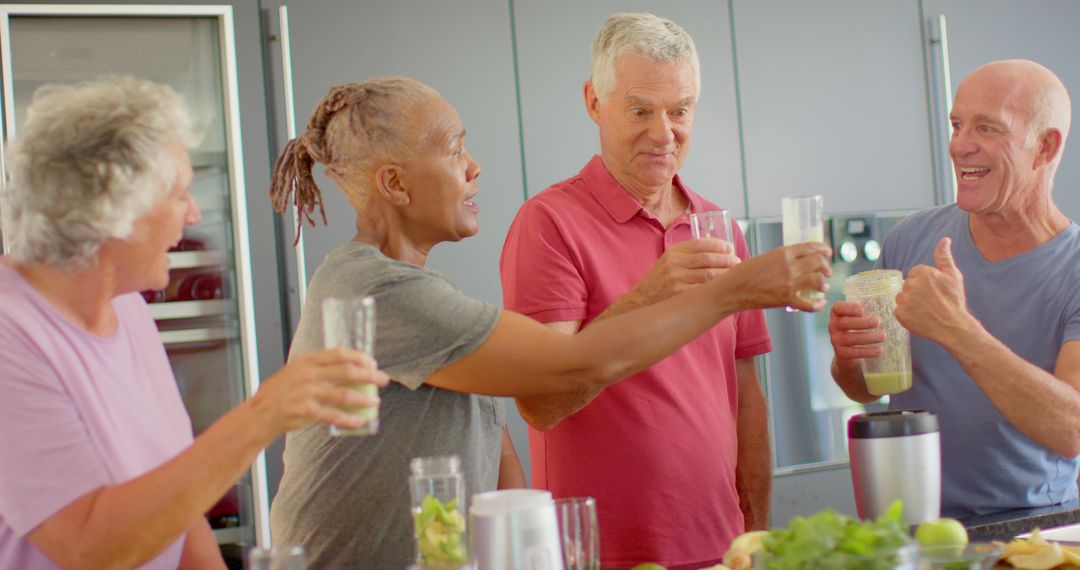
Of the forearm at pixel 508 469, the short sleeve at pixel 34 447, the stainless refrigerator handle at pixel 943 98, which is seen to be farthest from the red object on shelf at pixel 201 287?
the stainless refrigerator handle at pixel 943 98

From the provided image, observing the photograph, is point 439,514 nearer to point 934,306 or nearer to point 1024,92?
point 934,306

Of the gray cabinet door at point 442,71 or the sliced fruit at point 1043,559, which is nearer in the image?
the sliced fruit at point 1043,559

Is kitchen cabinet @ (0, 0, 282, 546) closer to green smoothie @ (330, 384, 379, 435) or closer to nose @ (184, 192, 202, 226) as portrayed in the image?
nose @ (184, 192, 202, 226)

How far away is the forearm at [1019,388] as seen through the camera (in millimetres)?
1937

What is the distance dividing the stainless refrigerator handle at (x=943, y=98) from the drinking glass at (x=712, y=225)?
96.3 inches

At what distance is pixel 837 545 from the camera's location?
109 cm

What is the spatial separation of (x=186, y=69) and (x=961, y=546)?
251cm

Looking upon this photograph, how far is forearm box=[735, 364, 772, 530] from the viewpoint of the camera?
221 centimetres

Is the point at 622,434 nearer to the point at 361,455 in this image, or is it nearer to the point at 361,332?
the point at 361,455

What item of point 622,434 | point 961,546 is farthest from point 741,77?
point 961,546

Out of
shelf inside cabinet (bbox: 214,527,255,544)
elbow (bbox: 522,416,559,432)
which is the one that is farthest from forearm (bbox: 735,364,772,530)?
shelf inside cabinet (bbox: 214,527,255,544)

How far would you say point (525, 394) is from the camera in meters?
1.69

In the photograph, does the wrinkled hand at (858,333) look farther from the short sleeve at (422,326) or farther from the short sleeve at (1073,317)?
the short sleeve at (422,326)

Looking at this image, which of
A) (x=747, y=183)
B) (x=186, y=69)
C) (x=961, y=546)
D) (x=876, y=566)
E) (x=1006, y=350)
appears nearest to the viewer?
(x=876, y=566)
